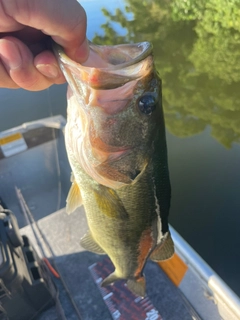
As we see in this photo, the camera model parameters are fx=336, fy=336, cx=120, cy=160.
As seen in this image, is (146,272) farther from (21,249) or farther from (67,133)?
(67,133)

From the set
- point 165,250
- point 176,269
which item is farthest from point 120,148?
point 176,269

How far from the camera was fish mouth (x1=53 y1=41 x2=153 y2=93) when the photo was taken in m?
1.09

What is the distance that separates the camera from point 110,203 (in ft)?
4.79

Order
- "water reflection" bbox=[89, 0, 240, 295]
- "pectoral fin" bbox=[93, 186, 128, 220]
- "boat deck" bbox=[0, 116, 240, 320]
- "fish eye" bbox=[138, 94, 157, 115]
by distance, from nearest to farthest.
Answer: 1. "fish eye" bbox=[138, 94, 157, 115]
2. "pectoral fin" bbox=[93, 186, 128, 220]
3. "boat deck" bbox=[0, 116, 240, 320]
4. "water reflection" bbox=[89, 0, 240, 295]

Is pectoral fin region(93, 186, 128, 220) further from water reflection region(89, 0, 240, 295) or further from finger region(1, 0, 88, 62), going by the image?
water reflection region(89, 0, 240, 295)

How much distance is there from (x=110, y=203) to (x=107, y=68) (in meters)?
0.60

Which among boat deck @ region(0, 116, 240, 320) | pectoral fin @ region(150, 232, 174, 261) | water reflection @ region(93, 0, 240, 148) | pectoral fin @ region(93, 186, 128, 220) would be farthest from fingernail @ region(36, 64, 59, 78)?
water reflection @ region(93, 0, 240, 148)

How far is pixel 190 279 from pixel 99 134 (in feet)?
5.77

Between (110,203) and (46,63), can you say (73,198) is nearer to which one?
(110,203)

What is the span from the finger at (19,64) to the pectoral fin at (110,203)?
1.75 ft

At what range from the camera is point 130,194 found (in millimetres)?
1433

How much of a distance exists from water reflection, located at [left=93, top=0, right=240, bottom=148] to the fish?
5595 mm

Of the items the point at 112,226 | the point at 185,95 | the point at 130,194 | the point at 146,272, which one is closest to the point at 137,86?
the point at 130,194

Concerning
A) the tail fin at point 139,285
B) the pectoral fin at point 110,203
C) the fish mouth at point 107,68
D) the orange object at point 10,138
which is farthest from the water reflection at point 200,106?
the fish mouth at point 107,68
